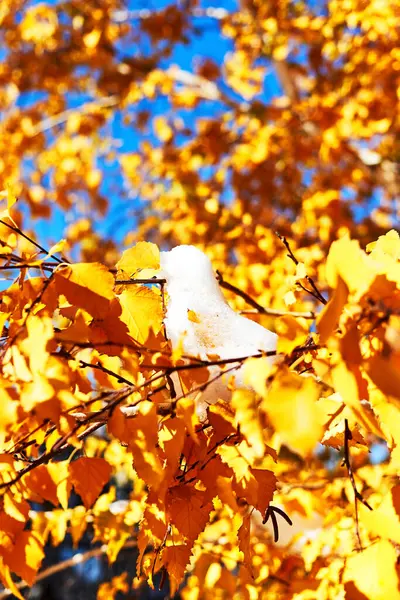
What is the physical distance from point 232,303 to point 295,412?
5.92ft

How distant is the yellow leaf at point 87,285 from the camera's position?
676 millimetres

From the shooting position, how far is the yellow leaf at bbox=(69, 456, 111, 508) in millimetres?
774

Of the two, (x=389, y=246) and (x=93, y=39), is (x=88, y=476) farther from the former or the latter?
(x=93, y=39)

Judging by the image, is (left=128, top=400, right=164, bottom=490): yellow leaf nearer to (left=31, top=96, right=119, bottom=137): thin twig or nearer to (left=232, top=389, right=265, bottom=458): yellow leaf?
(left=232, top=389, right=265, bottom=458): yellow leaf

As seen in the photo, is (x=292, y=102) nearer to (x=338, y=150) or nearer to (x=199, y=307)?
(x=338, y=150)

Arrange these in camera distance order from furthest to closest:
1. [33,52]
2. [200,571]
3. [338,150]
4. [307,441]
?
[33,52], [338,150], [200,571], [307,441]

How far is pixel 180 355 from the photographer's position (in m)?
0.60

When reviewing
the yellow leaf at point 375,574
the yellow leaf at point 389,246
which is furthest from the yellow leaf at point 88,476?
the yellow leaf at point 389,246

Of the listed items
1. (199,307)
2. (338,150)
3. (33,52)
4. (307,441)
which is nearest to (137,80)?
(33,52)

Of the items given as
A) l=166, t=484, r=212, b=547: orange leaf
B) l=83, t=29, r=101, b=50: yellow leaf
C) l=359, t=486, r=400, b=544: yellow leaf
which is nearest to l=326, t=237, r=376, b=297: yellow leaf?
l=359, t=486, r=400, b=544: yellow leaf

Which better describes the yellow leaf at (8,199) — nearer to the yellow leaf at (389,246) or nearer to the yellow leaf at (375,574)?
the yellow leaf at (389,246)

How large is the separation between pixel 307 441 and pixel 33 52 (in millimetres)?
5559

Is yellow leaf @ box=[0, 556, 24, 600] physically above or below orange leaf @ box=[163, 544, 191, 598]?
above

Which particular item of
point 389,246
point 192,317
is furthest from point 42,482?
point 389,246
